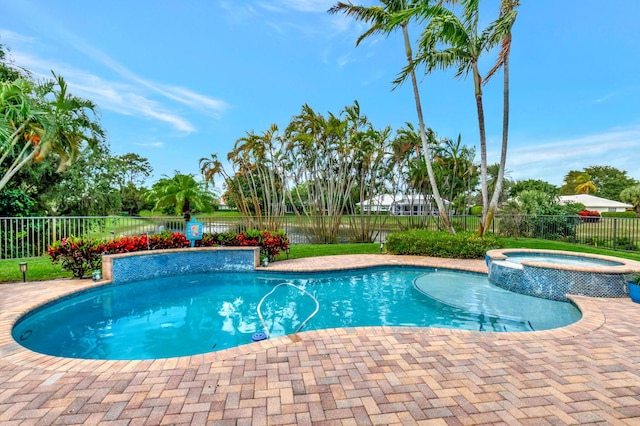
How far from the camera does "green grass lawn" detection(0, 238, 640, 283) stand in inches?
269

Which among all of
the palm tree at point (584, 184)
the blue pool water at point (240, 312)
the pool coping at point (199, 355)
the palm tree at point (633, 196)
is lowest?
the blue pool water at point (240, 312)

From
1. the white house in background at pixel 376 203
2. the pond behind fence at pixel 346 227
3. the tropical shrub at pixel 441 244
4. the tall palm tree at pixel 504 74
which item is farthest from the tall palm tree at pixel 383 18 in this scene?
the pond behind fence at pixel 346 227

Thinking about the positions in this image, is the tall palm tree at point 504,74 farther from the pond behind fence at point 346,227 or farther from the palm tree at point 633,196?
the palm tree at point 633,196

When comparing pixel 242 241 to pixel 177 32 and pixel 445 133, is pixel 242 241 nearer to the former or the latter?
pixel 177 32

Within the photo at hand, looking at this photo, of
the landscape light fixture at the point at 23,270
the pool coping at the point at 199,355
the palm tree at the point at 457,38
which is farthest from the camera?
the palm tree at the point at 457,38

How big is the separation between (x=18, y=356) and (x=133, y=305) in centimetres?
273

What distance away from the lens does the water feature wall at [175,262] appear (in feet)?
22.3

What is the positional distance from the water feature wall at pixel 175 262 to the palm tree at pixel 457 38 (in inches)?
304

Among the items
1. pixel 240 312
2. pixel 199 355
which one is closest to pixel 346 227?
pixel 240 312

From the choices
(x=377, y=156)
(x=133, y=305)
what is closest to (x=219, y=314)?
(x=133, y=305)

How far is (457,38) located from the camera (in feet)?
29.6

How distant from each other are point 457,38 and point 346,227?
8.13 meters

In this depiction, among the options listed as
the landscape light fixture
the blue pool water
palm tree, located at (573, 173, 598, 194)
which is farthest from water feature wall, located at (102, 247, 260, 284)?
palm tree, located at (573, 173, 598, 194)

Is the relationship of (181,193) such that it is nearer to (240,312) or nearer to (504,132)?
(240,312)
